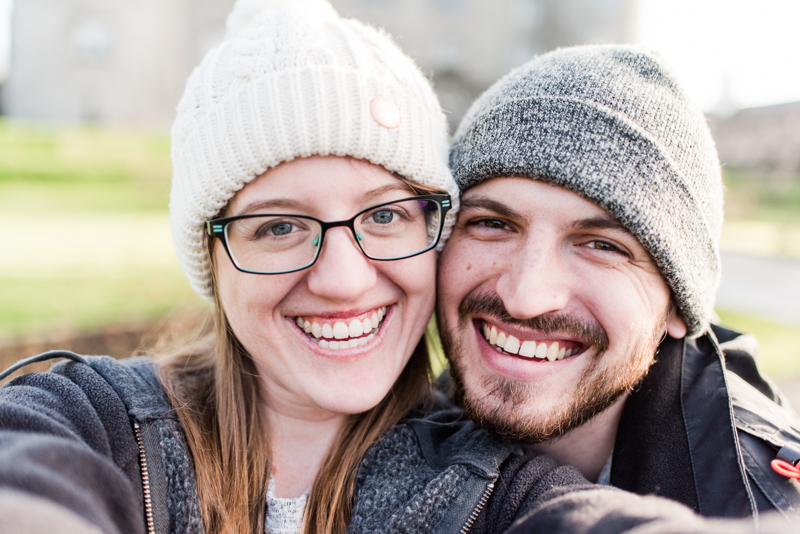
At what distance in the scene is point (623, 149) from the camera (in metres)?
1.88

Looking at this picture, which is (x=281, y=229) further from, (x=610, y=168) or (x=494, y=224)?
(x=610, y=168)

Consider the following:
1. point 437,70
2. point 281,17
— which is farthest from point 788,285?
point 437,70

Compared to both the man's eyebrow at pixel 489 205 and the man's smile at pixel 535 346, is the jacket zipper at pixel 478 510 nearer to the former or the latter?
the man's smile at pixel 535 346

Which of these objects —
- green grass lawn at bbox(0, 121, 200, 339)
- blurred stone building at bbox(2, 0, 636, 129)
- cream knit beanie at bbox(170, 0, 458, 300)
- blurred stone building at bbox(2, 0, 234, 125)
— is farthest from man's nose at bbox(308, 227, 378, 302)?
blurred stone building at bbox(2, 0, 234, 125)

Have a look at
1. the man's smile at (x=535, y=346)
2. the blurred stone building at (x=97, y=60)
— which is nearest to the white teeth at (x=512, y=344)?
the man's smile at (x=535, y=346)

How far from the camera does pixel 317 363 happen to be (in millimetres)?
1967

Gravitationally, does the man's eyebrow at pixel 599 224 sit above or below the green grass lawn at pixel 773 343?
above

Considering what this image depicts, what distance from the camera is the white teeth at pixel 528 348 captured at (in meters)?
2.04

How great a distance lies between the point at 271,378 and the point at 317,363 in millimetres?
333

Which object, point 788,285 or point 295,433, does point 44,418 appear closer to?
point 295,433

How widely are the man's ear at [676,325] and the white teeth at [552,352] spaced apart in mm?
502

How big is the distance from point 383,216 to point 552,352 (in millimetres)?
781

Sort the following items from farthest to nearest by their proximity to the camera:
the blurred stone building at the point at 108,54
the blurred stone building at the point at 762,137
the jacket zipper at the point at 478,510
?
the blurred stone building at the point at 762,137 < the blurred stone building at the point at 108,54 < the jacket zipper at the point at 478,510

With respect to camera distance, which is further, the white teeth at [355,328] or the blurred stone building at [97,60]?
the blurred stone building at [97,60]
